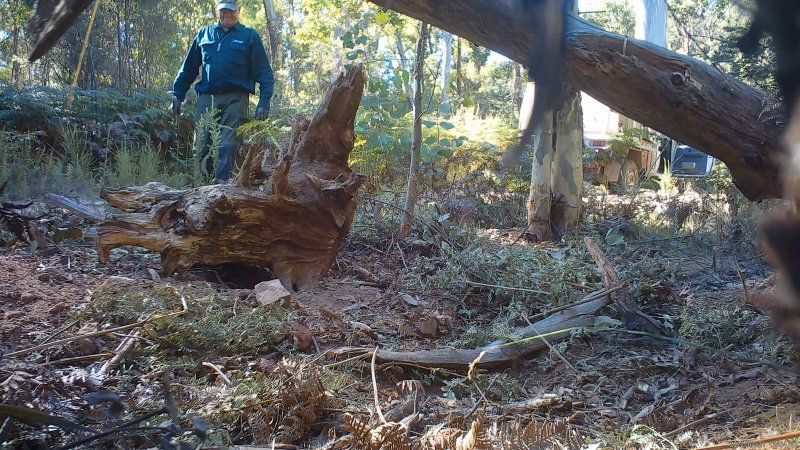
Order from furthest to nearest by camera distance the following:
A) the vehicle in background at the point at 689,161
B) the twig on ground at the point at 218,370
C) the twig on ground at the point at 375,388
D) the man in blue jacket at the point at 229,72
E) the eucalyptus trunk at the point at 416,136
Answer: the vehicle in background at the point at 689,161, the man in blue jacket at the point at 229,72, the eucalyptus trunk at the point at 416,136, the twig on ground at the point at 218,370, the twig on ground at the point at 375,388

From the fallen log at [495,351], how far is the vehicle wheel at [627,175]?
715 centimetres

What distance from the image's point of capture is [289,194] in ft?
14.2

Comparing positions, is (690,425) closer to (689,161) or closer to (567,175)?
(567,175)

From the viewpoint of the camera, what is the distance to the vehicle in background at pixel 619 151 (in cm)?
1054

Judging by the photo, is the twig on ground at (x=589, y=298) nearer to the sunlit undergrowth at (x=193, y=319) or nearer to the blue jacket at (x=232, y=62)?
the sunlit undergrowth at (x=193, y=319)

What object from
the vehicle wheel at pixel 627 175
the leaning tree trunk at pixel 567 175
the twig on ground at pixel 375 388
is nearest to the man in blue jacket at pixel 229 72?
the leaning tree trunk at pixel 567 175

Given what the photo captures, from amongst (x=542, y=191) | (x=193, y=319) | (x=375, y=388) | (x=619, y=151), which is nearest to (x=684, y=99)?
(x=375, y=388)

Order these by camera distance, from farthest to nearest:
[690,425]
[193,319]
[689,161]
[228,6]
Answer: [689,161] → [228,6] → [193,319] → [690,425]

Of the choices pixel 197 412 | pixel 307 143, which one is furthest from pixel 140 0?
pixel 197 412

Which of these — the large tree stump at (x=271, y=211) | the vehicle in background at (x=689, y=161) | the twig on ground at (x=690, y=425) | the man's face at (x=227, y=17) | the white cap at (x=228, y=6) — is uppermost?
the white cap at (x=228, y=6)

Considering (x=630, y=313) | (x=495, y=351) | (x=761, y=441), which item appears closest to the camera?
(x=761, y=441)

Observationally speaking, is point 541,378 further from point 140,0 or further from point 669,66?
point 140,0

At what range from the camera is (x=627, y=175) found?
36.6 feet

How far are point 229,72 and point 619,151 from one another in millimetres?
6447
